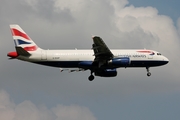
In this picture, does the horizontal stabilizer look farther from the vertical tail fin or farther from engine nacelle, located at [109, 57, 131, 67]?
engine nacelle, located at [109, 57, 131, 67]

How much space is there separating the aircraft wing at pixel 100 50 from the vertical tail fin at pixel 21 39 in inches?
502

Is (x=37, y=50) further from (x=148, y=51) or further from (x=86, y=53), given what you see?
(x=148, y=51)

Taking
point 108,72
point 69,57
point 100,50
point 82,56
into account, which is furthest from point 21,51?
point 108,72

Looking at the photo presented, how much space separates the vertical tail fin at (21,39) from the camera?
104081mm

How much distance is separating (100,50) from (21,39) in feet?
A: 55.6

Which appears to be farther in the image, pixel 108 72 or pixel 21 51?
pixel 108 72

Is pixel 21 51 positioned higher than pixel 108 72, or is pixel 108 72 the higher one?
pixel 21 51

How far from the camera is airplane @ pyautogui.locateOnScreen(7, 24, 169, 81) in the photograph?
100m

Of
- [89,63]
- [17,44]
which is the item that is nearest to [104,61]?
[89,63]

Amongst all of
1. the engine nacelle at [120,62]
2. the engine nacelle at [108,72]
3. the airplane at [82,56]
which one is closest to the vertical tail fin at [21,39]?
the airplane at [82,56]

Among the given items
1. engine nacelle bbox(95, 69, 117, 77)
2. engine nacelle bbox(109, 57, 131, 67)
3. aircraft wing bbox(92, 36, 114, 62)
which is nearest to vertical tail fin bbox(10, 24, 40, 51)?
aircraft wing bbox(92, 36, 114, 62)

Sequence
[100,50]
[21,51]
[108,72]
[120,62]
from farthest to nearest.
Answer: [108,72] → [120,62] → [21,51] → [100,50]

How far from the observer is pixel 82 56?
10281cm

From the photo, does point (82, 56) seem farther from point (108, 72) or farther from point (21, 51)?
point (21, 51)
